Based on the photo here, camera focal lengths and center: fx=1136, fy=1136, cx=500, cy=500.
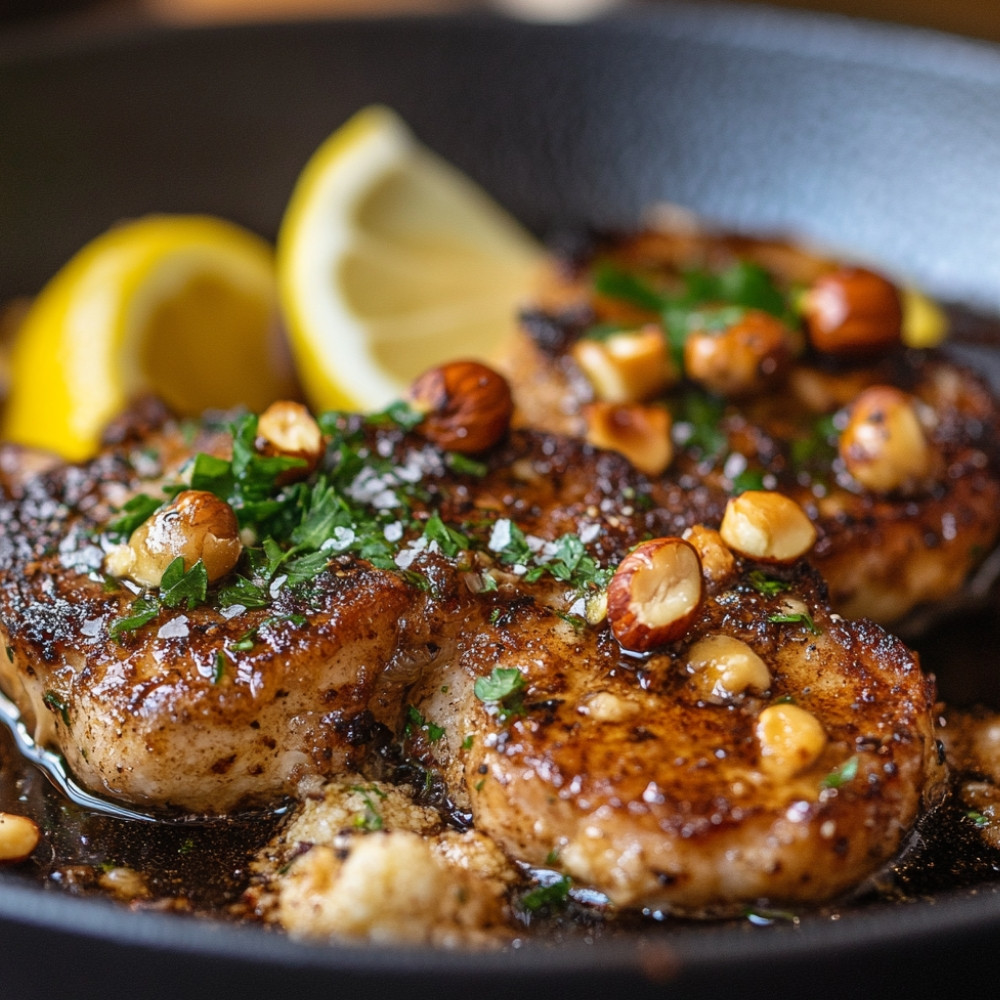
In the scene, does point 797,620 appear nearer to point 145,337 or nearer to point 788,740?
point 788,740

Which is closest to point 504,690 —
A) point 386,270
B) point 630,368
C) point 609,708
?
point 609,708

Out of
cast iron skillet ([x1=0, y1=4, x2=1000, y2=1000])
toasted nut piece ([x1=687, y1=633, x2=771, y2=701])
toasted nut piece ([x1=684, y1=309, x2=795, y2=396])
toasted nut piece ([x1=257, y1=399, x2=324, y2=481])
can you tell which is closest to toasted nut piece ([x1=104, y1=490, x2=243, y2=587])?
toasted nut piece ([x1=257, y1=399, x2=324, y2=481])

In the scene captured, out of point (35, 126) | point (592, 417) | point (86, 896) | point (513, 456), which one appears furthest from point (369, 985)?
point (35, 126)

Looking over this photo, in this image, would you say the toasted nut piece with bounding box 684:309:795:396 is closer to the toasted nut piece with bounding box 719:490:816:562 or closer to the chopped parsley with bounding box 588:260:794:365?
the chopped parsley with bounding box 588:260:794:365

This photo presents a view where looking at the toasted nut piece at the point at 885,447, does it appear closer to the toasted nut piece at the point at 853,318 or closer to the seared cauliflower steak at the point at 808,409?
the seared cauliflower steak at the point at 808,409

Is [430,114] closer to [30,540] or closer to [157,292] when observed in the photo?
[157,292]

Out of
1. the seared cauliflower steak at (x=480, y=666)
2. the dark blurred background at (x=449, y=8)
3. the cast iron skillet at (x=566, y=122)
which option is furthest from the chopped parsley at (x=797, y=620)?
the dark blurred background at (x=449, y=8)
